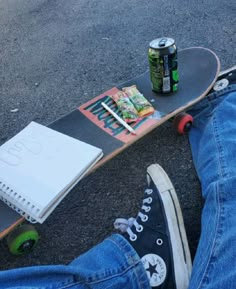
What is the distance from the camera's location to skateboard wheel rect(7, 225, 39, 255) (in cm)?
112

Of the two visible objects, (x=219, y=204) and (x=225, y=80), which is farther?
(x=225, y=80)

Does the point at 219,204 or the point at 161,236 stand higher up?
the point at 219,204

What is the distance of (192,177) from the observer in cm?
131

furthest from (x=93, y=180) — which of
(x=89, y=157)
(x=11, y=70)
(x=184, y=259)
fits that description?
(x=11, y=70)

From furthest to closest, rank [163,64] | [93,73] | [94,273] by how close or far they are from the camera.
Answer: [93,73] < [163,64] < [94,273]

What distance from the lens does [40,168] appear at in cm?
119

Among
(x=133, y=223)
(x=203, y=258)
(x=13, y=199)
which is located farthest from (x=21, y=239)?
(x=203, y=258)

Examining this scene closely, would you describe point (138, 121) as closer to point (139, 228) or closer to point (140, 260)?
point (139, 228)

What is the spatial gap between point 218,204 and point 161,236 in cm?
23

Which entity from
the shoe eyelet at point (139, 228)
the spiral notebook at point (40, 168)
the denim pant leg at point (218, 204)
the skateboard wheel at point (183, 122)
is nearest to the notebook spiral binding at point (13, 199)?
the spiral notebook at point (40, 168)

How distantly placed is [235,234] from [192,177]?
1.79 ft

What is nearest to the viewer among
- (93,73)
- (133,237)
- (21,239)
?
(133,237)

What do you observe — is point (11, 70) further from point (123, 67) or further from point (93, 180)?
point (93, 180)

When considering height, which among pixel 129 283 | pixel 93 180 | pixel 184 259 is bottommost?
pixel 93 180
